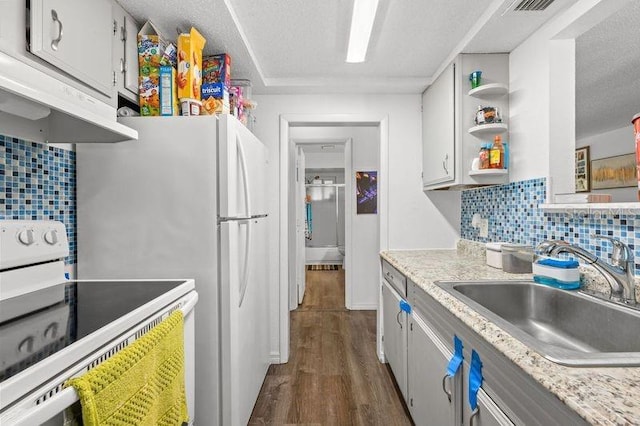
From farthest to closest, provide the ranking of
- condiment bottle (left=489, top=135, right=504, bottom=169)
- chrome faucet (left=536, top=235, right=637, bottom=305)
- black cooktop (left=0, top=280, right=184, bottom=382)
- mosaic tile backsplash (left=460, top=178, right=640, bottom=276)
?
1. condiment bottle (left=489, top=135, right=504, bottom=169)
2. mosaic tile backsplash (left=460, top=178, right=640, bottom=276)
3. chrome faucet (left=536, top=235, right=637, bottom=305)
4. black cooktop (left=0, top=280, right=184, bottom=382)

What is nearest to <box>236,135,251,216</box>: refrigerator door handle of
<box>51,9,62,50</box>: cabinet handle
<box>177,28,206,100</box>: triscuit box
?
<box>177,28,206,100</box>: triscuit box

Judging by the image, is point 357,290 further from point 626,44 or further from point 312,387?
point 626,44

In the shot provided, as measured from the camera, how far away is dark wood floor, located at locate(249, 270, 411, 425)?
1905mm

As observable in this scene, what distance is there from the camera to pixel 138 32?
1578 millimetres

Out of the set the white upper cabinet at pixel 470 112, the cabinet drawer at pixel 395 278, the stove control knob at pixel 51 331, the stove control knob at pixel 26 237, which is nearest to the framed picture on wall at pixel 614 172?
the white upper cabinet at pixel 470 112

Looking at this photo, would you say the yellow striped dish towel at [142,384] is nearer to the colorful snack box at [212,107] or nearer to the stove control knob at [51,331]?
the stove control knob at [51,331]

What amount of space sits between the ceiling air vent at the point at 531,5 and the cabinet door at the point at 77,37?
71.5 inches

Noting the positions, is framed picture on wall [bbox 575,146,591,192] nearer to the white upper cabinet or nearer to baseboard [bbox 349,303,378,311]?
the white upper cabinet

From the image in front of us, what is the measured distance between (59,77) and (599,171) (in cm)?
477

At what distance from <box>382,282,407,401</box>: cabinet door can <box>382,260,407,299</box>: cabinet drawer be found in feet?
0.15

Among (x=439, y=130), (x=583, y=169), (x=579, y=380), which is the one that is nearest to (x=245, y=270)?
(x=579, y=380)

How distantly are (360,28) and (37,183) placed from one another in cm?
167

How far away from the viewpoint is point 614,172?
339 cm

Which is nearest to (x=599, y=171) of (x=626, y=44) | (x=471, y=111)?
(x=626, y=44)
